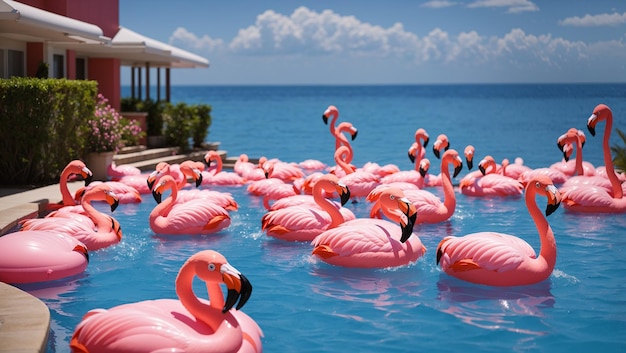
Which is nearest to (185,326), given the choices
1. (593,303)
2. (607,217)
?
(593,303)

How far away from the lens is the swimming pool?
6.92m

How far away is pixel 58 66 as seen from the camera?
1936 cm

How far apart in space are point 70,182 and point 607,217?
9.37 metres

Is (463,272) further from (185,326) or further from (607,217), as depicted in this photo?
(607,217)

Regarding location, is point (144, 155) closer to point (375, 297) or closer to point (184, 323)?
point (375, 297)

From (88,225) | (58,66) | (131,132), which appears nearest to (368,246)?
(88,225)

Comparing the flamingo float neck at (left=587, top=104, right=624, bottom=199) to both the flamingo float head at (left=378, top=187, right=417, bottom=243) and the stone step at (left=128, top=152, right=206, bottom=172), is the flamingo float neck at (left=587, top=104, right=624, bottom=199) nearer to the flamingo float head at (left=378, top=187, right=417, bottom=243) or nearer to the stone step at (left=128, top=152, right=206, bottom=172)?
the flamingo float head at (left=378, top=187, right=417, bottom=243)

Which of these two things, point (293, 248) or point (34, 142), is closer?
point (293, 248)

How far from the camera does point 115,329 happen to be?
5.57 m

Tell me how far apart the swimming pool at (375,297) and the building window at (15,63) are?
6883 mm

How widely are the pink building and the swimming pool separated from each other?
470 centimetres

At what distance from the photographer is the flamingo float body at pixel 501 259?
820 centimetres

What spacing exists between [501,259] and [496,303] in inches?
18.7

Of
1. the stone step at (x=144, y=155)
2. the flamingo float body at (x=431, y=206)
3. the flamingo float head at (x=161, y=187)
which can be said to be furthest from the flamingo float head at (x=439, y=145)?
the stone step at (x=144, y=155)
